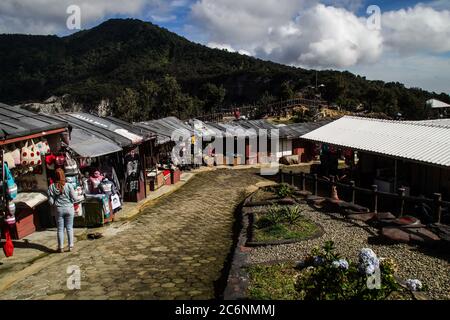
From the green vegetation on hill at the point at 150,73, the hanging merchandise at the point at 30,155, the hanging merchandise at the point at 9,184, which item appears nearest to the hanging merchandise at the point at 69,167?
the hanging merchandise at the point at 30,155

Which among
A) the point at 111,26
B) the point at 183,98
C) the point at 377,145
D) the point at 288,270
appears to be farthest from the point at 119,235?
the point at 111,26

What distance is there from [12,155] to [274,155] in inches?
847

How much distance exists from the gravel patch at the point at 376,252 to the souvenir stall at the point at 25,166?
553cm

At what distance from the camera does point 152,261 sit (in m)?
8.37

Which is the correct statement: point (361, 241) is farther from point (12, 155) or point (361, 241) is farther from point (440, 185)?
point (12, 155)

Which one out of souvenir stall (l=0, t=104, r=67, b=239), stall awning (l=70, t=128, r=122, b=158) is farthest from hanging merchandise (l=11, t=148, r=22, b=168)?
stall awning (l=70, t=128, r=122, b=158)

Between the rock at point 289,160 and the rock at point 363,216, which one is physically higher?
the rock at point 289,160

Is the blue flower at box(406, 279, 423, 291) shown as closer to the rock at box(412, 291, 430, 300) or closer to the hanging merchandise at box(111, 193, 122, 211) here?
the rock at box(412, 291, 430, 300)

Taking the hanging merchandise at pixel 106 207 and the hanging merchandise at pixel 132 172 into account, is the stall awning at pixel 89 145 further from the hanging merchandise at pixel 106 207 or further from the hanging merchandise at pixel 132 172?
the hanging merchandise at pixel 132 172

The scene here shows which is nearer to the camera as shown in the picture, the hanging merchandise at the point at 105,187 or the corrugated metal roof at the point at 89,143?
the corrugated metal roof at the point at 89,143

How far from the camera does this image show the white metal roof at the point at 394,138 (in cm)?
1328

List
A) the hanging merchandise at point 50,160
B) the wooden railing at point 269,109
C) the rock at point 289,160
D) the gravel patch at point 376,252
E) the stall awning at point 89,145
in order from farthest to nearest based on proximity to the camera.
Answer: the wooden railing at point 269,109 < the rock at point 289,160 < the stall awning at point 89,145 < the hanging merchandise at point 50,160 < the gravel patch at point 376,252

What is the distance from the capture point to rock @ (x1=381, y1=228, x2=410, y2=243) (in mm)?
8492

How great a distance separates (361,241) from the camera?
8859mm
